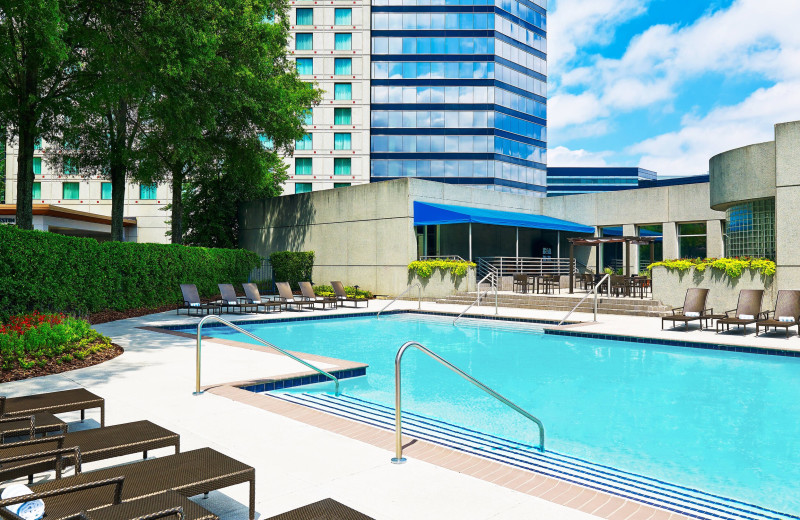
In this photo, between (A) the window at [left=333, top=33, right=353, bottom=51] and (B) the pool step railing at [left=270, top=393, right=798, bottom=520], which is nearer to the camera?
(B) the pool step railing at [left=270, top=393, right=798, bottom=520]

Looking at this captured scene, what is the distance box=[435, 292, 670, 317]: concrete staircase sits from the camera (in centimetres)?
1710

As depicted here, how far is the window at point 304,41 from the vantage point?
48906 mm

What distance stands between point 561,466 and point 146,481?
3.44 meters

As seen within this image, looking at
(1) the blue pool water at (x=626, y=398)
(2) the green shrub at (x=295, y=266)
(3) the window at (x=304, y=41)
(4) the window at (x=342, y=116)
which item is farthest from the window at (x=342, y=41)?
(1) the blue pool water at (x=626, y=398)

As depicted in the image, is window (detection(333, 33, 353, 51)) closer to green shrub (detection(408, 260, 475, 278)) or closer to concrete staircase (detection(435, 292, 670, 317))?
green shrub (detection(408, 260, 475, 278))

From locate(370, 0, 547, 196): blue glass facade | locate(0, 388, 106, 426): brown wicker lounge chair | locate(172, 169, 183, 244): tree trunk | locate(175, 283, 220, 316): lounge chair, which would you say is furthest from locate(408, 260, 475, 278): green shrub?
locate(370, 0, 547, 196): blue glass facade

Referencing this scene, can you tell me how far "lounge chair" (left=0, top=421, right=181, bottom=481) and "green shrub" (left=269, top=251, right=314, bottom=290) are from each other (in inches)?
897

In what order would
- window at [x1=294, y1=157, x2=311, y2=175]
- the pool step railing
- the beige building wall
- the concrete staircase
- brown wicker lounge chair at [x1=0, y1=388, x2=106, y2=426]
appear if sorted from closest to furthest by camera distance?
1. the pool step railing
2. brown wicker lounge chair at [x1=0, y1=388, x2=106, y2=426]
3. the concrete staircase
4. the beige building wall
5. window at [x1=294, y1=157, x2=311, y2=175]

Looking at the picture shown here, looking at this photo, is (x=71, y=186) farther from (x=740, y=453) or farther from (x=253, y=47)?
(x=740, y=453)

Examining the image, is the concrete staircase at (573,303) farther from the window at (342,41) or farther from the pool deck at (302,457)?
the window at (342,41)

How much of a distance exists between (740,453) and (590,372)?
4.05m

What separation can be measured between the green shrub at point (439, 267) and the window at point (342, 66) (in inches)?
1221

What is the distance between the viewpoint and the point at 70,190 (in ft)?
136

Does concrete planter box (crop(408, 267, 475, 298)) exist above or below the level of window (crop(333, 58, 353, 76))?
below
